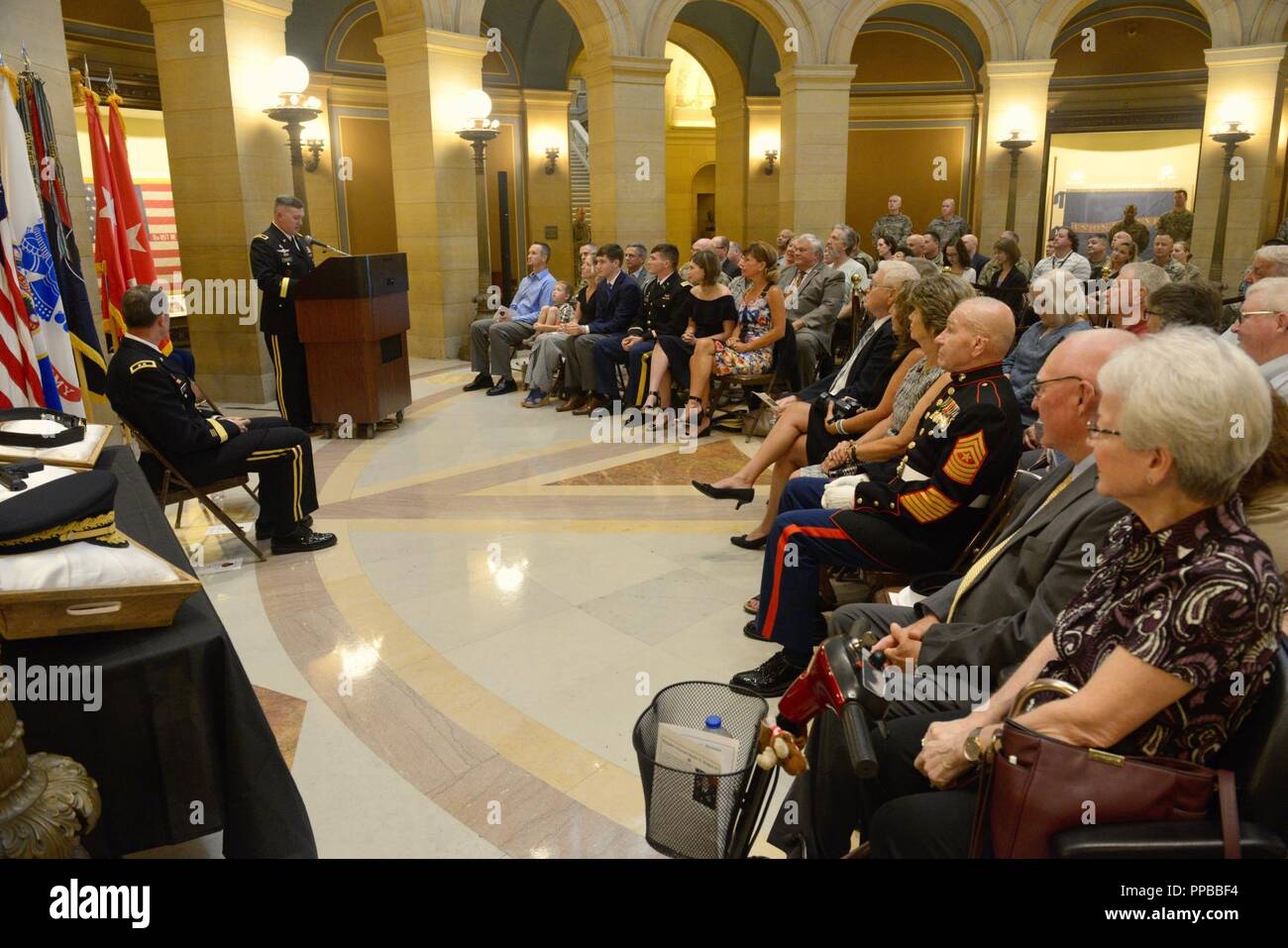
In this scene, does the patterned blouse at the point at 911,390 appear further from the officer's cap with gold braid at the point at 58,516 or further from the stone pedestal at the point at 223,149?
the stone pedestal at the point at 223,149

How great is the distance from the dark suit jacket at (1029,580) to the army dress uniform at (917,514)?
411 millimetres

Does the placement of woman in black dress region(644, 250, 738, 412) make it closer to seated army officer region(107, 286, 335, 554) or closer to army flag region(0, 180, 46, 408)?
seated army officer region(107, 286, 335, 554)

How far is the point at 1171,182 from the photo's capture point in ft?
49.7

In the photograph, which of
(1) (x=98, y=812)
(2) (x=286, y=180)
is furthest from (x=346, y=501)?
(2) (x=286, y=180)

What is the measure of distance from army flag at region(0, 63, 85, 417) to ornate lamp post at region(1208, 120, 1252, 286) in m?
12.2

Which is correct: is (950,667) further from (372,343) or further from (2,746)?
(372,343)

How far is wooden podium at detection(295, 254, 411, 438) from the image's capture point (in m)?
6.51

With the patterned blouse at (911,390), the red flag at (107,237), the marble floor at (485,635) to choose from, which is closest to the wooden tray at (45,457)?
the marble floor at (485,635)

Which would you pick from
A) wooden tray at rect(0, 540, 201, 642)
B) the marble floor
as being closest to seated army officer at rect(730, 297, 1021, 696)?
the marble floor

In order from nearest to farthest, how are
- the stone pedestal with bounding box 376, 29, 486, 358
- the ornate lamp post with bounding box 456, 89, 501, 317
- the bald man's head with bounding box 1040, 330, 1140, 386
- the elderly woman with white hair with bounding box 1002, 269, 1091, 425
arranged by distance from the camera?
the bald man's head with bounding box 1040, 330, 1140, 386 < the elderly woman with white hair with bounding box 1002, 269, 1091, 425 < the ornate lamp post with bounding box 456, 89, 501, 317 < the stone pedestal with bounding box 376, 29, 486, 358

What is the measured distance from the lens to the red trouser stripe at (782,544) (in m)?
3.03

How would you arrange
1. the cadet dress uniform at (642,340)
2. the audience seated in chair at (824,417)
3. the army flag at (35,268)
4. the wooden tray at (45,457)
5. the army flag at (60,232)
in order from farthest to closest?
the cadet dress uniform at (642,340) < the army flag at (60,232) < the army flag at (35,268) < the audience seated in chair at (824,417) < the wooden tray at (45,457)
